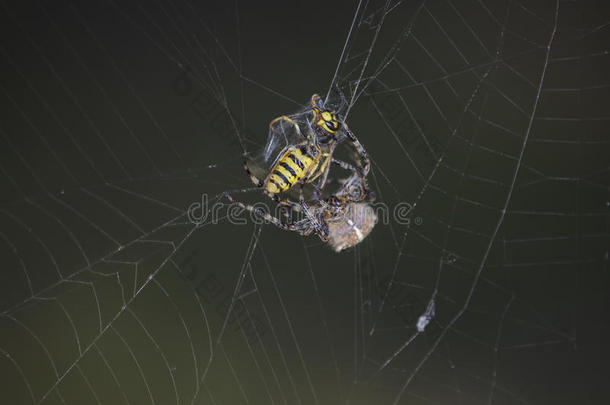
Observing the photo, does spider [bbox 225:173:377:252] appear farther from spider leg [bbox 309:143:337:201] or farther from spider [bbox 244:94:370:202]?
spider [bbox 244:94:370:202]

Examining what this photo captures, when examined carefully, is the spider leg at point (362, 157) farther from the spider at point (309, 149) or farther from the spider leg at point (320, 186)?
the spider leg at point (320, 186)

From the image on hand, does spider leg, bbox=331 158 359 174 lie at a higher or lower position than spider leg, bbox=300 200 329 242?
higher

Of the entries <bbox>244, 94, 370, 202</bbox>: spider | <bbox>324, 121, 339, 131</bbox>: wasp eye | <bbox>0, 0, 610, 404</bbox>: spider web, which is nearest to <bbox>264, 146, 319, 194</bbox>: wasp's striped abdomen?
<bbox>244, 94, 370, 202</bbox>: spider

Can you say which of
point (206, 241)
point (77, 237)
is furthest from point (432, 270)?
point (77, 237)

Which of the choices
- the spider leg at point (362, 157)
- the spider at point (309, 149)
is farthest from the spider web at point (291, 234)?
the spider at point (309, 149)

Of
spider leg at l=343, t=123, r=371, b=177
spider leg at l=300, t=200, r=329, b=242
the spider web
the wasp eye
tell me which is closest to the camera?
the wasp eye

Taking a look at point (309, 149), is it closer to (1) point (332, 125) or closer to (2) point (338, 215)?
(1) point (332, 125)
